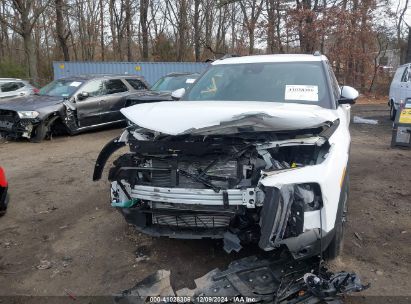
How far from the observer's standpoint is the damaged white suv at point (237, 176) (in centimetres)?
275

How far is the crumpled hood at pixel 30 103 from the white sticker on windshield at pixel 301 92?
6.83m

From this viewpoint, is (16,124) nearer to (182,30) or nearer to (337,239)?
(337,239)

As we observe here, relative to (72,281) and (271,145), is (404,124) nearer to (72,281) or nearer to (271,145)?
(271,145)

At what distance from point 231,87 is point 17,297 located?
305 centimetres

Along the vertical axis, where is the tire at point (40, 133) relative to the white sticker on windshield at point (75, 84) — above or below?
below

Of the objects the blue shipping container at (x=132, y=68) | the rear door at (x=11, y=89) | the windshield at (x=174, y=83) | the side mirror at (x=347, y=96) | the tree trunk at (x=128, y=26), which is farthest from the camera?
the tree trunk at (x=128, y=26)

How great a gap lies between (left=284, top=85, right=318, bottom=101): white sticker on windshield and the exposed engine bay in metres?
1.08

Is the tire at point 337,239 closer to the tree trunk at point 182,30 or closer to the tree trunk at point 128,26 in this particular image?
→ the tree trunk at point 182,30

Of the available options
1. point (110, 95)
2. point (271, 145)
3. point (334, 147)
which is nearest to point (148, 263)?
point (271, 145)

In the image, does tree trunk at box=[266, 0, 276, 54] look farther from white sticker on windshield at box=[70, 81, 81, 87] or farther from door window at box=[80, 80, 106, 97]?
white sticker on windshield at box=[70, 81, 81, 87]

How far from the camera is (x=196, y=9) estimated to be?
30203 millimetres

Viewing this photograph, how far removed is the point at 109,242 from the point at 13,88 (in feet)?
38.2

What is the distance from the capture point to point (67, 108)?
31.2 feet

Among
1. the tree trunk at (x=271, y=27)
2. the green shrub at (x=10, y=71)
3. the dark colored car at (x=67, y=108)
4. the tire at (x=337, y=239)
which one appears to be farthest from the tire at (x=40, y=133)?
the tree trunk at (x=271, y=27)
